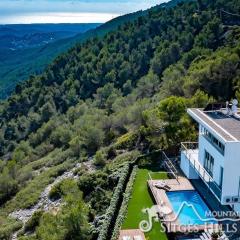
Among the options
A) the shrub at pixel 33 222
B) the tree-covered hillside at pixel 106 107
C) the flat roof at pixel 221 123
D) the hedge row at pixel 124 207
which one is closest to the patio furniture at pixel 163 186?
the hedge row at pixel 124 207

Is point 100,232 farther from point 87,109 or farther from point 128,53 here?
point 128,53

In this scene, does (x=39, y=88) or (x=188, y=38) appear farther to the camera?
(x=39, y=88)

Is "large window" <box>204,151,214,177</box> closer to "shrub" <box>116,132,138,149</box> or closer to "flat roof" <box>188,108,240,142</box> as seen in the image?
"flat roof" <box>188,108,240,142</box>

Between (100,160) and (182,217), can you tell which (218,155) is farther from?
(100,160)

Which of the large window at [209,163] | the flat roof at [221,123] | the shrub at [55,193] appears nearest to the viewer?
the flat roof at [221,123]

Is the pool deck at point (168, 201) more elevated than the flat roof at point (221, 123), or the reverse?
the flat roof at point (221, 123)

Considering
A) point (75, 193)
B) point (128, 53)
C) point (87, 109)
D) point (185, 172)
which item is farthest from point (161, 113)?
point (128, 53)

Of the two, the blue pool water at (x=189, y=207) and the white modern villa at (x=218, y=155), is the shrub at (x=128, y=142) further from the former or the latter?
the blue pool water at (x=189, y=207)

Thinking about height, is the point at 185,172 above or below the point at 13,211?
above
